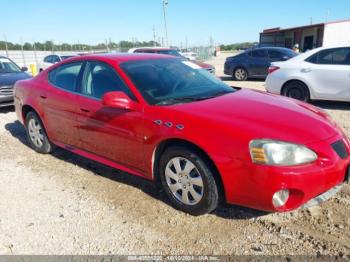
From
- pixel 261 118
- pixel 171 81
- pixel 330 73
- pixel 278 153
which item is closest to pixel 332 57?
pixel 330 73

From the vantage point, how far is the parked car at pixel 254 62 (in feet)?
45.4

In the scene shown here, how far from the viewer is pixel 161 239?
308 centimetres

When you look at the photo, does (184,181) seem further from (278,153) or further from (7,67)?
(7,67)

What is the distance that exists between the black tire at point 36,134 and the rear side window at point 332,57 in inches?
235

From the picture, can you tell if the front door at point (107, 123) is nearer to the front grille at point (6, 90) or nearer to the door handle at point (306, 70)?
the door handle at point (306, 70)

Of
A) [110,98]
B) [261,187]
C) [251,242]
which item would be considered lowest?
[251,242]

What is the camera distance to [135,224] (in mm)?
3336

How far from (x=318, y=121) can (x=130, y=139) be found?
1874mm

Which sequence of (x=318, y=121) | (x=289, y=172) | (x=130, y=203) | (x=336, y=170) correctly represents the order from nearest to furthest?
(x=289, y=172), (x=336, y=170), (x=318, y=121), (x=130, y=203)

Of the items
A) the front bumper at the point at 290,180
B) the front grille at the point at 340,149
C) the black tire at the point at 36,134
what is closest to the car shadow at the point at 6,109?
the black tire at the point at 36,134

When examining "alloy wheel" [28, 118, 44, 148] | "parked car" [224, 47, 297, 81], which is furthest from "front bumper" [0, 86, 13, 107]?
"parked car" [224, 47, 297, 81]

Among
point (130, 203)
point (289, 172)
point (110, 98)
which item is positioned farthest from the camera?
point (130, 203)

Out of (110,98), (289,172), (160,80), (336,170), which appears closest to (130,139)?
(110,98)

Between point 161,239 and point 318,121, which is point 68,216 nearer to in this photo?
point 161,239
